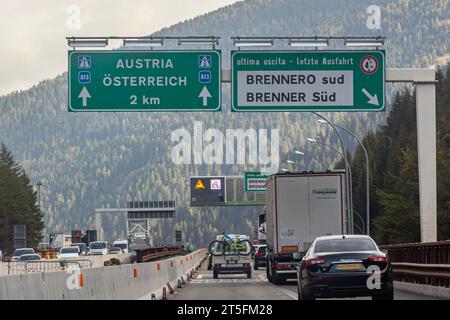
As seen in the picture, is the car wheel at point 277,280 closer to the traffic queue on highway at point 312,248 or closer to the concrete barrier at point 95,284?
the traffic queue on highway at point 312,248

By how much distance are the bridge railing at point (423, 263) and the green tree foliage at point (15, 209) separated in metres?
107

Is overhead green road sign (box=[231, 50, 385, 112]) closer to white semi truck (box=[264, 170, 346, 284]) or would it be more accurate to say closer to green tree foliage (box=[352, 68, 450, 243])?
white semi truck (box=[264, 170, 346, 284])

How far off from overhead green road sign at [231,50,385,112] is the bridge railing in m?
4.94

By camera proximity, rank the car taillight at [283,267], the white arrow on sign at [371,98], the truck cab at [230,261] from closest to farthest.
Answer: the white arrow on sign at [371,98] < the car taillight at [283,267] < the truck cab at [230,261]

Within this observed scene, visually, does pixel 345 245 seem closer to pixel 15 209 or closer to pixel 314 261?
pixel 314 261

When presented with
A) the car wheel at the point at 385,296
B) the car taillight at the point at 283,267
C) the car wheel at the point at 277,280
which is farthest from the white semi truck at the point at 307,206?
the car wheel at the point at 385,296

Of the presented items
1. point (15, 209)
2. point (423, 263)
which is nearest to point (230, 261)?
point (423, 263)

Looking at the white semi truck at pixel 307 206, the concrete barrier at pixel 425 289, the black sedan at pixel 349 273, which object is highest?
the white semi truck at pixel 307 206

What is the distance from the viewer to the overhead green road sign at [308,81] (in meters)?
36.1

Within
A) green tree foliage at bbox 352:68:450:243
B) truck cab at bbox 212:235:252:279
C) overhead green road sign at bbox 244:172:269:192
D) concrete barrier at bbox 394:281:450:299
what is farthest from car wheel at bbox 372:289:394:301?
overhead green road sign at bbox 244:172:269:192

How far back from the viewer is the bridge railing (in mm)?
27984
